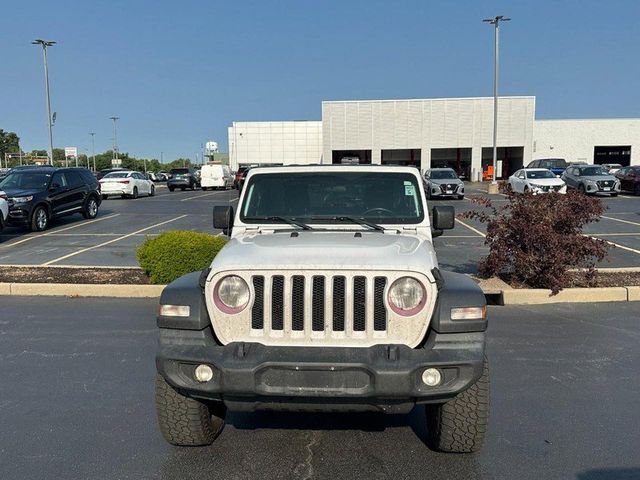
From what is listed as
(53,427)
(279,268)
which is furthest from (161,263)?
(279,268)

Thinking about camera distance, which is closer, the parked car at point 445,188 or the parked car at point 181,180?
the parked car at point 445,188

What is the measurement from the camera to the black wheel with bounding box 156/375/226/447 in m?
3.46

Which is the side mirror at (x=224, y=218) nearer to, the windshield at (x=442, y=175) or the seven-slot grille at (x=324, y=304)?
the seven-slot grille at (x=324, y=304)

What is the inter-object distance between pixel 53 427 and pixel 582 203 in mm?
7053

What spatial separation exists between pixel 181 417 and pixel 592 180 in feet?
90.0

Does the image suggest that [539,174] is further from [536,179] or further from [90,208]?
[90,208]

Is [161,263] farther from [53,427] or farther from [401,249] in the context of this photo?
[401,249]

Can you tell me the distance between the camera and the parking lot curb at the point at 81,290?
821 centimetres

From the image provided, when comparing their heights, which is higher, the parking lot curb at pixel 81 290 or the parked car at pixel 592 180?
the parked car at pixel 592 180

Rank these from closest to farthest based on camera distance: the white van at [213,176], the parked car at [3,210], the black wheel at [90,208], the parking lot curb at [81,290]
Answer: the parking lot curb at [81,290] → the parked car at [3,210] → the black wheel at [90,208] → the white van at [213,176]

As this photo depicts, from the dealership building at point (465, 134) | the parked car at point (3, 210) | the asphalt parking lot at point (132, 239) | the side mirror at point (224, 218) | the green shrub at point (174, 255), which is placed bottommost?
the asphalt parking lot at point (132, 239)

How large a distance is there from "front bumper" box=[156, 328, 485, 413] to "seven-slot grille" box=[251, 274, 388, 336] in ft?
0.40

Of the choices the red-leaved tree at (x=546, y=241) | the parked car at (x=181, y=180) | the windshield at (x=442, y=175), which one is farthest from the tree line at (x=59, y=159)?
the red-leaved tree at (x=546, y=241)

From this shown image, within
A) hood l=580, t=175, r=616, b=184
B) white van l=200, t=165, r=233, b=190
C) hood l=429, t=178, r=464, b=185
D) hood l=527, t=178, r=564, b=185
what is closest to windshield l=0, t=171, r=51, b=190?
hood l=429, t=178, r=464, b=185
